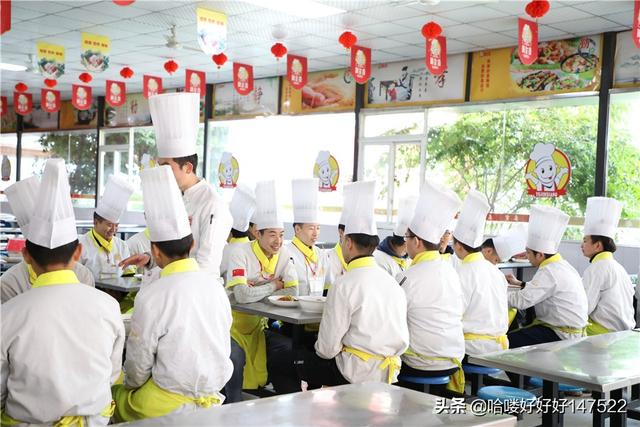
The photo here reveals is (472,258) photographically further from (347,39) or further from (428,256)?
(347,39)

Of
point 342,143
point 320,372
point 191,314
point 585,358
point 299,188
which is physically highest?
point 342,143

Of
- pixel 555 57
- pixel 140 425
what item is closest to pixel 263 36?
pixel 555 57

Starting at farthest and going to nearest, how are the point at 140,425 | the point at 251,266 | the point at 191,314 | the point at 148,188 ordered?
1. the point at 251,266
2. the point at 148,188
3. the point at 191,314
4. the point at 140,425

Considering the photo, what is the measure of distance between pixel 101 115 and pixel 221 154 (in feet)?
12.1

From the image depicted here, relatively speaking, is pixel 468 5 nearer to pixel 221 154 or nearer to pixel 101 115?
pixel 221 154

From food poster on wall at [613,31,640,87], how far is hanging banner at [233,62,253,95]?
15.5 feet

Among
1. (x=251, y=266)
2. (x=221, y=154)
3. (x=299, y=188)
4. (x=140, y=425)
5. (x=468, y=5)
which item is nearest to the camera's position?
(x=140, y=425)

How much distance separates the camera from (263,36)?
8.51m

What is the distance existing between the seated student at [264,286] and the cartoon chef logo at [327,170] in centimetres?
582

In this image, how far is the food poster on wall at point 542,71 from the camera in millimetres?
7898

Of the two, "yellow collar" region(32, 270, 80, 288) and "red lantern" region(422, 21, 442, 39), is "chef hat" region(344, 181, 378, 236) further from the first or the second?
"red lantern" region(422, 21, 442, 39)

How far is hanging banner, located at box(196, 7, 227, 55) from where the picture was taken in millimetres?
7000

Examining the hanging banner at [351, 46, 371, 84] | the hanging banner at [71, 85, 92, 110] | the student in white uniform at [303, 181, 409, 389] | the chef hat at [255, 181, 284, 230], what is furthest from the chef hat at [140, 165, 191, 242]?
the hanging banner at [71, 85, 92, 110]

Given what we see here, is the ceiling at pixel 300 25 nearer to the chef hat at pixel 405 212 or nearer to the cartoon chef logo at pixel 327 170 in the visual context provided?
the cartoon chef logo at pixel 327 170
